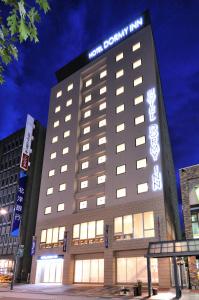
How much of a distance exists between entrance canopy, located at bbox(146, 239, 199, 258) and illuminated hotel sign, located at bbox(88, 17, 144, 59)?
41536mm

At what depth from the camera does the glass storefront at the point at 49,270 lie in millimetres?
45531

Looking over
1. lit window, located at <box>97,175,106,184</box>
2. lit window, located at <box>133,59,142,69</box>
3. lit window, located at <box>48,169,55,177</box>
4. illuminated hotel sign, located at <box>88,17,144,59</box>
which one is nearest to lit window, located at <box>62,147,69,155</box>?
lit window, located at <box>48,169,55,177</box>

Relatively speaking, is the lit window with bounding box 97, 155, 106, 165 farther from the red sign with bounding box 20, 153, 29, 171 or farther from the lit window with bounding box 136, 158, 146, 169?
the red sign with bounding box 20, 153, 29, 171

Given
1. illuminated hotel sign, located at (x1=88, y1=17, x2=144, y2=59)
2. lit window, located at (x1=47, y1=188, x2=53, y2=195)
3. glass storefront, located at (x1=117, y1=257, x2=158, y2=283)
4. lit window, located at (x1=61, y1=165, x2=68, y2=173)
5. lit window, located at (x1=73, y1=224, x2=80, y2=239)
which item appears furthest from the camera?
illuminated hotel sign, located at (x1=88, y1=17, x2=144, y2=59)

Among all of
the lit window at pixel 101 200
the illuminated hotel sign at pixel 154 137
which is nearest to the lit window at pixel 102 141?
the illuminated hotel sign at pixel 154 137

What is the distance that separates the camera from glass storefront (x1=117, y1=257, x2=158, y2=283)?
1423 inches

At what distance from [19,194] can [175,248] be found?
33701 millimetres

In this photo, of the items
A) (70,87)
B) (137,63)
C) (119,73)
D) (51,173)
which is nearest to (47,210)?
(51,173)

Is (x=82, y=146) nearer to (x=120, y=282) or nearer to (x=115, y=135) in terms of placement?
(x=115, y=135)

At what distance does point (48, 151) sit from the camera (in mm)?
57281

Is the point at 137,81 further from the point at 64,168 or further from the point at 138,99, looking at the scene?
the point at 64,168

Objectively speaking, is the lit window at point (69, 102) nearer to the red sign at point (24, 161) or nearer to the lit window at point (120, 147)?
the red sign at point (24, 161)

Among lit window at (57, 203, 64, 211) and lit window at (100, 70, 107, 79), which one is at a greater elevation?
lit window at (100, 70, 107, 79)

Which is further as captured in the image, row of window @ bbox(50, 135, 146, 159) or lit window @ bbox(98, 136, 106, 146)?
lit window @ bbox(98, 136, 106, 146)
